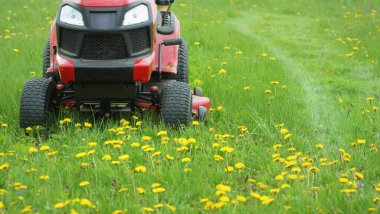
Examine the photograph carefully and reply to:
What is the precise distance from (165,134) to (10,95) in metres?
1.90

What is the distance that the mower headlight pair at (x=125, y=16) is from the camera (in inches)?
198

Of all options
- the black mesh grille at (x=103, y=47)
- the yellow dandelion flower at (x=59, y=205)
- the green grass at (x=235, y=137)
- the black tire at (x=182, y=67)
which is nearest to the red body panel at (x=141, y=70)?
the black mesh grille at (x=103, y=47)

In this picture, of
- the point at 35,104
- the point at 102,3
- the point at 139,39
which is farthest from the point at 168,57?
the point at 35,104

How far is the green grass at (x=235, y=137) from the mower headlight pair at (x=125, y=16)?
76 centimetres

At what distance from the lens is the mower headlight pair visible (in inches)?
198

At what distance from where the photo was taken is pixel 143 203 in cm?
377

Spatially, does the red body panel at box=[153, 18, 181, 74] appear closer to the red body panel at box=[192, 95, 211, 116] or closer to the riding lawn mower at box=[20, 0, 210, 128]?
the riding lawn mower at box=[20, 0, 210, 128]

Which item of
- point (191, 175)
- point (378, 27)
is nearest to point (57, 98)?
point (191, 175)

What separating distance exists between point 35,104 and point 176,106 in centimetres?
102

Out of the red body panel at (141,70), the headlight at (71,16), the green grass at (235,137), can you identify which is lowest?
the green grass at (235,137)

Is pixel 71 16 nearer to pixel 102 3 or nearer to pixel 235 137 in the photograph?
pixel 102 3

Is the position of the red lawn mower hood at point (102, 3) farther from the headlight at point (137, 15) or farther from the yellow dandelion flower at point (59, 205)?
the yellow dandelion flower at point (59, 205)

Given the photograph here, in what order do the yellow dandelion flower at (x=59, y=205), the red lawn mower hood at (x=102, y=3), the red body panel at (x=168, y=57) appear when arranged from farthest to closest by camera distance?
the red body panel at (x=168, y=57) < the red lawn mower hood at (x=102, y=3) < the yellow dandelion flower at (x=59, y=205)

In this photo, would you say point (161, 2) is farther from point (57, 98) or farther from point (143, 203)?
point (143, 203)
